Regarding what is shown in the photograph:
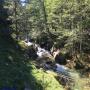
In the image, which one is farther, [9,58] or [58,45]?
[58,45]

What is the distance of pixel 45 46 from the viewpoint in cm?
5359

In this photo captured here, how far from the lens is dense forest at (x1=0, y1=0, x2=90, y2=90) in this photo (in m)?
21.7

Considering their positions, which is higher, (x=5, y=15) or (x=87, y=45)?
(x=5, y=15)

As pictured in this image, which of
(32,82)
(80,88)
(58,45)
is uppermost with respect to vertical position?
(32,82)

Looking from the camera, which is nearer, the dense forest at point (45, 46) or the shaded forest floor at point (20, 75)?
the shaded forest floor at point (20, 75)

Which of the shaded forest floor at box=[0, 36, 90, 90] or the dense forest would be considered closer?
the shaded forest floor at box=[0, 36, 90, 90]

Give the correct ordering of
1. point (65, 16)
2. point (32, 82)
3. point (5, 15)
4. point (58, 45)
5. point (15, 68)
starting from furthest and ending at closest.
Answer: point (58, 45) < point (65, 16) < point (5, 15) < point (15, 68) < point (32, 82)

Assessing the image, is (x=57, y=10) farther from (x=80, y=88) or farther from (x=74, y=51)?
(x=80, y=88)

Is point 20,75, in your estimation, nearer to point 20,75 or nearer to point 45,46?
point 20,75

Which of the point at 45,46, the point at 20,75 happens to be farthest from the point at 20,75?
the point at 45,46

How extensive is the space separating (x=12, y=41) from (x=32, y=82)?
1153cm

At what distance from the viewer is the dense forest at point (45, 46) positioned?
2169 centimetres

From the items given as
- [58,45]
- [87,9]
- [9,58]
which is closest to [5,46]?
[9,58]

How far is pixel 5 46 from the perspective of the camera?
89.9 feet
